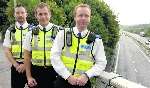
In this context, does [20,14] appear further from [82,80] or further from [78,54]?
[82,80]

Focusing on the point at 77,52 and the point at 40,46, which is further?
the point at 40,46

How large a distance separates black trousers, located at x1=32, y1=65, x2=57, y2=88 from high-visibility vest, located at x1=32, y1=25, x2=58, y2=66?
0.08m

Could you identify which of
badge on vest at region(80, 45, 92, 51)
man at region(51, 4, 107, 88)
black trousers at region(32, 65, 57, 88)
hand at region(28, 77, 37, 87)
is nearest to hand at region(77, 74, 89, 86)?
man at region(51, 4, 107, 88)

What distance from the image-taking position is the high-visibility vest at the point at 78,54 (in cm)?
507

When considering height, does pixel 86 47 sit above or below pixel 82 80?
above

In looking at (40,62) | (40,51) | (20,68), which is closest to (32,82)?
(40,62)

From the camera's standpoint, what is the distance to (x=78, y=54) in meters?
5.08

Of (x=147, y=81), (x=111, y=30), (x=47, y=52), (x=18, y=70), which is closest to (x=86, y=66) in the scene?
(x=47, y=52)

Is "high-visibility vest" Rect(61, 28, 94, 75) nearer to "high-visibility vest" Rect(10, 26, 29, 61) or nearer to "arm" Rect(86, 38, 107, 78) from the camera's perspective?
"arm" Rect(86, 38, 107, 78)

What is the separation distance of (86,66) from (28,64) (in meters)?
1.15

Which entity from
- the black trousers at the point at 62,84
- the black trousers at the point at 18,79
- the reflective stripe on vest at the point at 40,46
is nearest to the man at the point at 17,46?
the black trousers at the point at 18,79

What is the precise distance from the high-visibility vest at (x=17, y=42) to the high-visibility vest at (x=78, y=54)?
171 centimetres

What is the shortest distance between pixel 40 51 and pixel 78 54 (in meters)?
0.96

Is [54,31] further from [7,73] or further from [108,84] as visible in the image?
[7,73]
